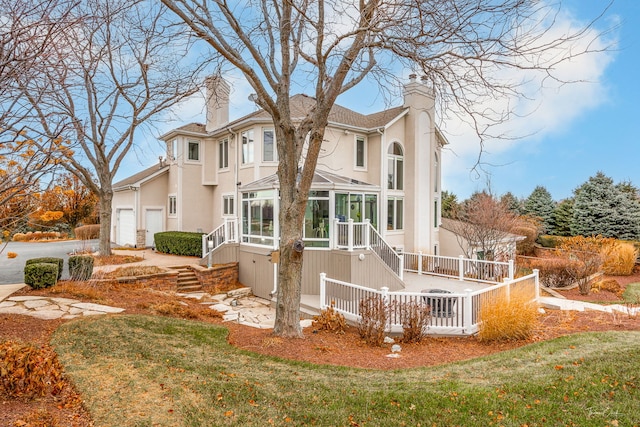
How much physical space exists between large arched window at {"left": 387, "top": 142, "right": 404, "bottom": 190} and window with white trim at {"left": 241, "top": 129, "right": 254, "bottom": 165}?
254 inches

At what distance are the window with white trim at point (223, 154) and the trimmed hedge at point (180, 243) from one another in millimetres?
3985

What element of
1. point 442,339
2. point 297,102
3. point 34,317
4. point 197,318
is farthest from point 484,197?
point 34,317

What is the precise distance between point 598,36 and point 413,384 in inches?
207

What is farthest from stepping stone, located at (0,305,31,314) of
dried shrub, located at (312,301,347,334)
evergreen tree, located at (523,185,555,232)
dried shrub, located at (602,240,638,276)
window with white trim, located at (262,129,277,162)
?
evergreen tree, located at (523,185,555,232)

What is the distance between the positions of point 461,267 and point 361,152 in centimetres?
705

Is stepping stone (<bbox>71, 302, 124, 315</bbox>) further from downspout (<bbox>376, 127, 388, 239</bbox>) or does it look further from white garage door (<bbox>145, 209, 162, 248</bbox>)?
white garage door (<bbox>145, 209, 162, 248</bbox>)

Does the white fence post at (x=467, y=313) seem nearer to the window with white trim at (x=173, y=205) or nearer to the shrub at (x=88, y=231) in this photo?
the window with white trim at (x=173, y=205)

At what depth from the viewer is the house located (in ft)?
39.2

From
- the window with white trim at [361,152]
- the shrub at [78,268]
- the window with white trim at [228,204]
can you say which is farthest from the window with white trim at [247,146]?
the shrub at [78,268]

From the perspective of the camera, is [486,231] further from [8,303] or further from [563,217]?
[563,217]

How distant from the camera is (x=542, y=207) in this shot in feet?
102

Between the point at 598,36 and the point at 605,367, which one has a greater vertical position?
the point at 598,36

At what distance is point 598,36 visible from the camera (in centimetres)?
482

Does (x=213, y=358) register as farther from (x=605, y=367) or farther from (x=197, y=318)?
(x=605, y=367)
